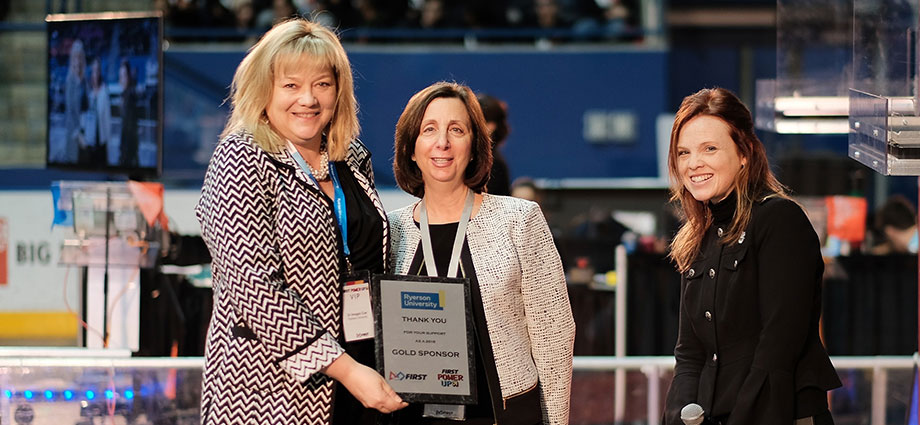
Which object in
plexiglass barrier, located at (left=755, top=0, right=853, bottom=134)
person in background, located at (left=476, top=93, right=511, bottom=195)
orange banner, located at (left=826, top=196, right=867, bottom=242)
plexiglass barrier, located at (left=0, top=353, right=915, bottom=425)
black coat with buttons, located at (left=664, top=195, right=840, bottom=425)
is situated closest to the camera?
black coat with buttons, located at (left=664, top=195, right=840, bottom=425)

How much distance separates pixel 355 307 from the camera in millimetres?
2662

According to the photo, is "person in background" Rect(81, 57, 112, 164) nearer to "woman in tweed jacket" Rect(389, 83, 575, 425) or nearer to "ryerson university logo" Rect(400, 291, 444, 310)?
"woman in tweed jacket" Rect(389, 83, 575, 425)

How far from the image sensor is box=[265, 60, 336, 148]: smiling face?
8.68 feet

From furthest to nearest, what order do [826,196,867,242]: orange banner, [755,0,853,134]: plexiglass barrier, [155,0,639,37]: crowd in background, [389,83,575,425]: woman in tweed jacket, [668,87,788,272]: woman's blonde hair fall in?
[155,0,639,37]: crowd in background
[826,196,867,242]: orange banner
[755,0,853,134]: plexiglass barrier
[389,83,575,425]: woman in tweed jacket
[668,87,788,272]: woman's blonde hair

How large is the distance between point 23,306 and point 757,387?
4.15 meters

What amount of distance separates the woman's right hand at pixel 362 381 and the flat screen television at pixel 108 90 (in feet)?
8.50

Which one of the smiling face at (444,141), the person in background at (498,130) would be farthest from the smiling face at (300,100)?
the person in background at (498,130)

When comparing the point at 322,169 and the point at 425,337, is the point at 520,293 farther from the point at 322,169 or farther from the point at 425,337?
the point at 322,169

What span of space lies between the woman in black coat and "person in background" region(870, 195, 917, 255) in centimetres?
490

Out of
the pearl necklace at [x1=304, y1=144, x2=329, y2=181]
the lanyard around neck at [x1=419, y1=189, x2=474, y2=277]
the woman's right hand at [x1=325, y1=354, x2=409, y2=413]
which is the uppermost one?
the pearl necklace at [x1=304, y1=144, x2=329, y2=181]

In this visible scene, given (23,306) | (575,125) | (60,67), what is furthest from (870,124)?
(575,125)

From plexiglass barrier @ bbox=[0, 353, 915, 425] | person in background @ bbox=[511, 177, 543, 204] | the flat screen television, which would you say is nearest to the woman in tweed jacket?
plexiglass barrier @ bbox=[0, 353, 915, 425]

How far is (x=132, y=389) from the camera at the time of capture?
4582 millimetres

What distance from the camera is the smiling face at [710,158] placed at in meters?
2.62
